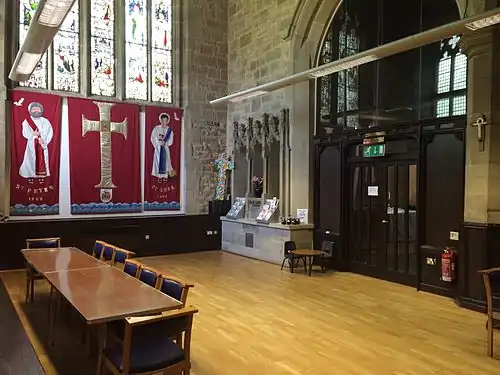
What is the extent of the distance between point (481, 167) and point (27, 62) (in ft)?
20.8

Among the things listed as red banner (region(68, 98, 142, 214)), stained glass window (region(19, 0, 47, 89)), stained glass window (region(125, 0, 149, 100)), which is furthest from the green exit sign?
stained glass window (region(19, 0, 47, 89))

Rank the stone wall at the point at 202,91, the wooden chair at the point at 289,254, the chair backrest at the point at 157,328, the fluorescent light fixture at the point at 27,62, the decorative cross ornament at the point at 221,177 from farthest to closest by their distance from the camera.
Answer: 1. the decorative cross ornament at the point at 221,177
2. the stone wall at the point at 202,91
3. the wooden chair at the point at 289,254
4. the fluorescent light fixture at the point at 27,62
5. the chair backrest at the point at 157,328

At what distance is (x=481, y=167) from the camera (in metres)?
5.84

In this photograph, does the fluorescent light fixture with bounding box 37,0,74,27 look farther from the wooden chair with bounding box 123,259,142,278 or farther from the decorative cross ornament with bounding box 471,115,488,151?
the decorative cross ornament with bounding box 471,115,488,151

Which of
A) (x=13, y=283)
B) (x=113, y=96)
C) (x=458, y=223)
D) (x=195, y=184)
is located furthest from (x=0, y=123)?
(x=458, y=223)

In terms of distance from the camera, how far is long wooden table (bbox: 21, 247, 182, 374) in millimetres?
2998

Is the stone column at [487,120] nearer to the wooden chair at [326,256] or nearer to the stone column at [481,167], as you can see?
the stone column at [481,167]

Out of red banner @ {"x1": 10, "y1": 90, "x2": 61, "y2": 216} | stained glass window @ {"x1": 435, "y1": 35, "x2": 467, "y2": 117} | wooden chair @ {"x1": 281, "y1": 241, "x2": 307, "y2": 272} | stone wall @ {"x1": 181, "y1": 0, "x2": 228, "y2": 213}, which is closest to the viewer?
stained glass window @ {"x1": 435, "y1": 35, "x2": 467, "y2": 117}

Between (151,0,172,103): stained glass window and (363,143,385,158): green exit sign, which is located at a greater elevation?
(151,0,172,103): stained glass window

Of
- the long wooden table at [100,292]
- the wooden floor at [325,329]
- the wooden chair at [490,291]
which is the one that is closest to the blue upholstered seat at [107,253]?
the long wooden table at [100,292]

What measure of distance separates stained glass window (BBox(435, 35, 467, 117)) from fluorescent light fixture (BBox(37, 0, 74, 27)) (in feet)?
16.6

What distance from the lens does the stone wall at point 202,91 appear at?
1082cm

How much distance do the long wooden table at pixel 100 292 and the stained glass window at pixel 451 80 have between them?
4998mm

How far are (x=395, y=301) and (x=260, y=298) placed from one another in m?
1.83
